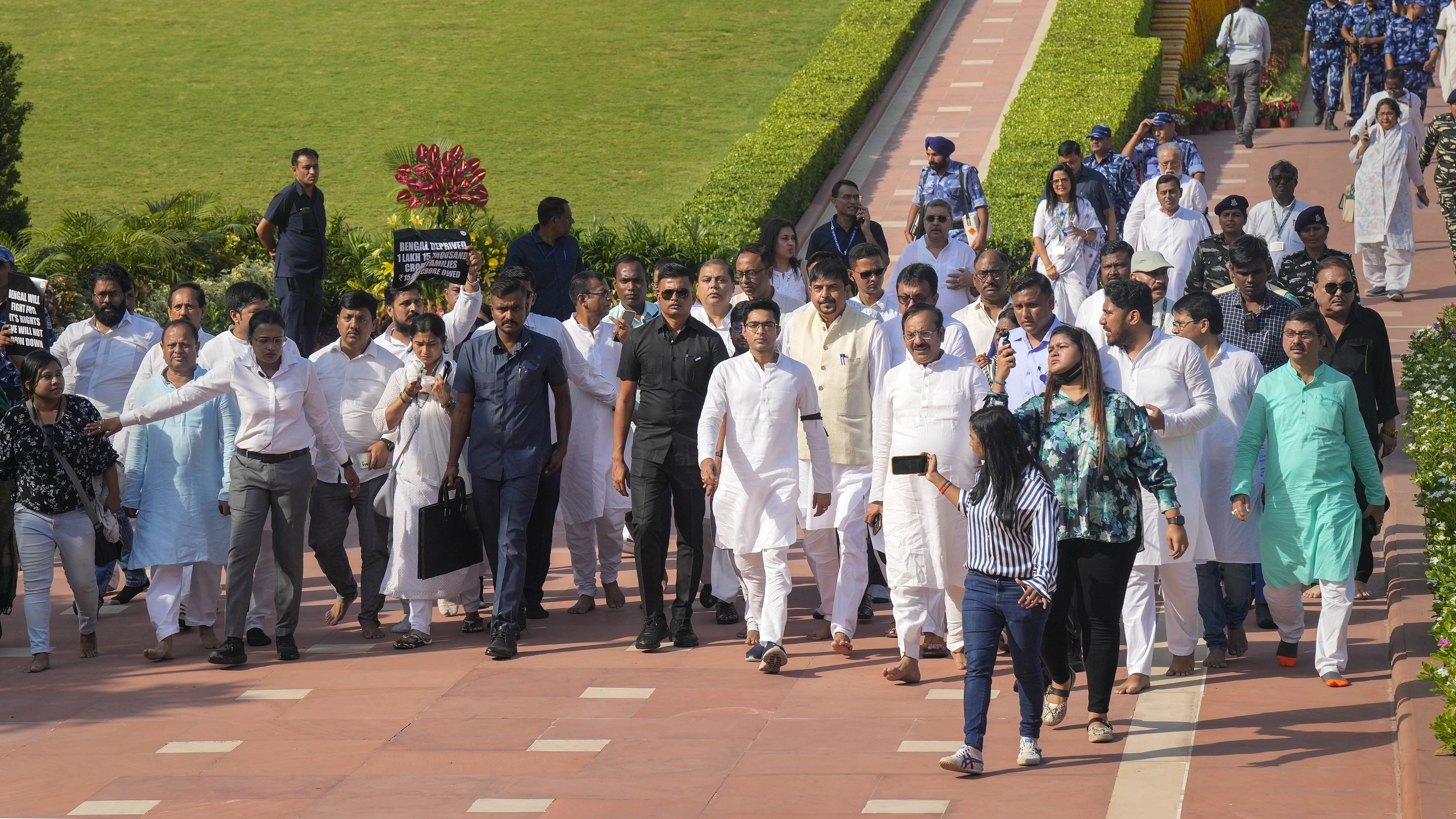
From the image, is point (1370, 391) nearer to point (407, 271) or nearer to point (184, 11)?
point (407, 271)

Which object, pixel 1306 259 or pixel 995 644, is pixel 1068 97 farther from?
pixel 995 644

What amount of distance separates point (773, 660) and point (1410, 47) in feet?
56.2

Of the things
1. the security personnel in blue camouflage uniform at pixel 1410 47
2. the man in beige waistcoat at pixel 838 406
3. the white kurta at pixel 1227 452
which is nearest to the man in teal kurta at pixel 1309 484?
the white kurta at pixel 1227 452

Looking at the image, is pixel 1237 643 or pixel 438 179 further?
pixel 438 179

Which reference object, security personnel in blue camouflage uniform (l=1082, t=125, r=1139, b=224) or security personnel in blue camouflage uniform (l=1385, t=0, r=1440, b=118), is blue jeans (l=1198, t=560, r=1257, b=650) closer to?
security personnel in blue camouflage uniform (l=1082, t=125, r=1139, b=224)

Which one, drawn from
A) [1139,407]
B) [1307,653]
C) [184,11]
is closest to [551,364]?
[1139,407]

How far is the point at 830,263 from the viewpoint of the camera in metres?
8.88

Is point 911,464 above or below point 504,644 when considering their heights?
above

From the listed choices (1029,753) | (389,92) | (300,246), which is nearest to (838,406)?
(1029,753)

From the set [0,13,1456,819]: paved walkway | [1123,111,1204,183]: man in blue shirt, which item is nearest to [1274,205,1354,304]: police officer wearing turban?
[0,13,1456,819]: paved walkway

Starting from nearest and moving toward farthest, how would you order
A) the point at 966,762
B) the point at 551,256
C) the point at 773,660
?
the point at 966,762
the point at 773,660
the point at 551,256

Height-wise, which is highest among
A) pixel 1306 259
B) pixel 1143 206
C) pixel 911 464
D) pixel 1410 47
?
pixel 1410 47

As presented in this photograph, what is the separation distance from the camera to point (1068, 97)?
A: 70.9 ft

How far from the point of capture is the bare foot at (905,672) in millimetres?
7945
